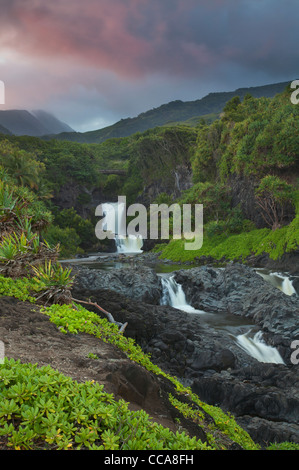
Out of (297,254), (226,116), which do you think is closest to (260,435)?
(297,254)

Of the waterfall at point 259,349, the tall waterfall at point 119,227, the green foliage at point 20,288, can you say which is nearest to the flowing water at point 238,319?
the waterfall at point 259,349

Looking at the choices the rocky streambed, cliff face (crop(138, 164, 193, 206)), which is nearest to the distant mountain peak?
cliff face (crop(138, 164, 193, 206))

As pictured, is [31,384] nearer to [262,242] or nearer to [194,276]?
[194,276]

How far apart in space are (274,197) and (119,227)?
27.9 meters

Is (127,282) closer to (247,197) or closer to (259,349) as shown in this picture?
(259,349)

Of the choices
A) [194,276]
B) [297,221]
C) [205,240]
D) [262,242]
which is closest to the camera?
[194,276]

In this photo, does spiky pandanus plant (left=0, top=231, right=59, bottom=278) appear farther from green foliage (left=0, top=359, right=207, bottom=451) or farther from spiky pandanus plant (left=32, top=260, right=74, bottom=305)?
green foliage (left=0, top=359, right=207, bottom=451)

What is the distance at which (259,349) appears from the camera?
42.1ft

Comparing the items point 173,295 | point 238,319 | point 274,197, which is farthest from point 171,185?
point 238,319

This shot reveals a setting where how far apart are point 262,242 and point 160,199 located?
81.0ft

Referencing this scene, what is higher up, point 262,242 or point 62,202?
point 62,202

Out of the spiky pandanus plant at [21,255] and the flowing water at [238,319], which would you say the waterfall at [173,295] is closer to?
the flowing water at [238,319]

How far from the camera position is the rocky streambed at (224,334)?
863 cm

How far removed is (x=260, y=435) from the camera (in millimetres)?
7535
